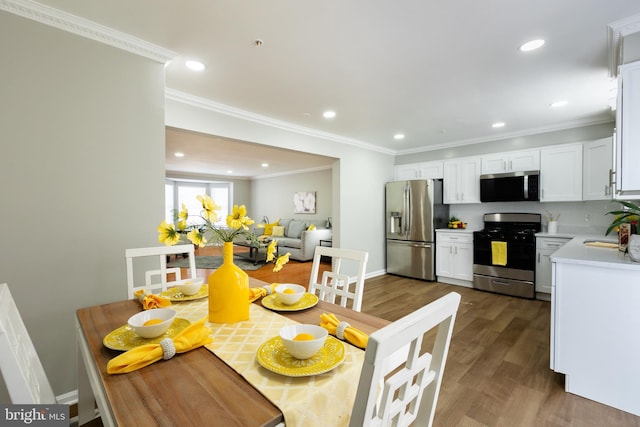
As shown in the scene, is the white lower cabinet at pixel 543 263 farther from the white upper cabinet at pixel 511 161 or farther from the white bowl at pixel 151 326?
the white bowl at pixel 151 326

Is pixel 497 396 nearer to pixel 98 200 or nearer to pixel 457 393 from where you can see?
pixel 457 393

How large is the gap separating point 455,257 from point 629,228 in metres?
2.80

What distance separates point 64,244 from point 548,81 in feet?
13.9

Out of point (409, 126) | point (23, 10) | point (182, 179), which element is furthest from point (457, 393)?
point (182, 179)

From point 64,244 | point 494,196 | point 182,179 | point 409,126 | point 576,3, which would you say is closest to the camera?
point 576,3

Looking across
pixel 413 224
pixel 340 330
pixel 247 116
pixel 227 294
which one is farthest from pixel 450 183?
pixel 227 294

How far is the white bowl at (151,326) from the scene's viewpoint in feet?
3.57

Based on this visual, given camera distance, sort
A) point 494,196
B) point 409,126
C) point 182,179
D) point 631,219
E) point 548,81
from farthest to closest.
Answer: point 182,179
point 494,196
point 409,126
point 548,81
point 631,219

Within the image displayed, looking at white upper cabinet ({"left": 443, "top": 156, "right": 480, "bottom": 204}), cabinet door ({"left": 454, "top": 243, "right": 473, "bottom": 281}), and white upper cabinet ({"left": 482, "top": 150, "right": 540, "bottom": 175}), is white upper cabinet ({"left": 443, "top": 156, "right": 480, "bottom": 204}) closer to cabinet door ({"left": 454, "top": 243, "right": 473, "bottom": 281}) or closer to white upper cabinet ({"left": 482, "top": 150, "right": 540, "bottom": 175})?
white upper cabinet ({"left": 482, "top": 150, "right": 540, "bottom": 175})

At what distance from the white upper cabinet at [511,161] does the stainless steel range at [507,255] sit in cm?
74

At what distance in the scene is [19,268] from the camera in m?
1.79

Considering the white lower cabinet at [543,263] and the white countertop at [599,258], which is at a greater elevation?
the white countertop at [599,258]

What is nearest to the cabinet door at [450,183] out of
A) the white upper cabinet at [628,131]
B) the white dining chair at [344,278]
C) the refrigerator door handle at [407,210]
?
the refrigerator door handle at [407,210]

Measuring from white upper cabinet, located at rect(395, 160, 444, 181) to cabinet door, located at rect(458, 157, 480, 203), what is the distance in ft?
Answer: 1.22
